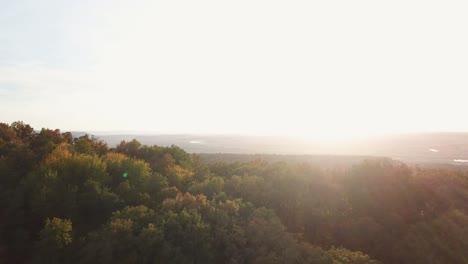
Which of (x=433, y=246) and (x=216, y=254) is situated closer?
(x=216, y=254)

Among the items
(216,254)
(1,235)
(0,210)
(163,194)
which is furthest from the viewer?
(163,194)

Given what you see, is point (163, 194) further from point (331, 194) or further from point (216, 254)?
point (331, 194)

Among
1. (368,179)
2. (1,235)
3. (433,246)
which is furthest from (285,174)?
(1,235)

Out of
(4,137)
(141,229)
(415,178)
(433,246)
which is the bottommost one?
(433,246)

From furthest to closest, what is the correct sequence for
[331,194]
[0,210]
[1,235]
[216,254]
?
[331,194] → [0,210] → [1,235] → [216,254]

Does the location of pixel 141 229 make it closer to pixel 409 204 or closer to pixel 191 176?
pixel 191 176

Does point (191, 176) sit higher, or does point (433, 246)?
point (191, 176)
